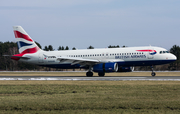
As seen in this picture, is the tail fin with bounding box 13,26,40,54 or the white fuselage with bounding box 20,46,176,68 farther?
the tail fin with bounding box 13,26,40,54

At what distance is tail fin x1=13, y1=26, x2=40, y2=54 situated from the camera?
46.9m

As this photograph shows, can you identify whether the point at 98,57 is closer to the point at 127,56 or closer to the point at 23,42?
the point at 127,56

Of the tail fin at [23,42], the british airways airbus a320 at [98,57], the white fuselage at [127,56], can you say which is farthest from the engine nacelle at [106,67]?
the tail fin at [23,42]

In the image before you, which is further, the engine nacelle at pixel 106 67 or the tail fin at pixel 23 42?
the tail fin at pixel 23 42

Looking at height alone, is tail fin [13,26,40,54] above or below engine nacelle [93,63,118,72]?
above

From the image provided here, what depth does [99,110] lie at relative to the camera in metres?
11.4

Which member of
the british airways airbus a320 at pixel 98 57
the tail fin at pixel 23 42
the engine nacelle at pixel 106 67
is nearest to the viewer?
the engine nacelle at pixel 106 67

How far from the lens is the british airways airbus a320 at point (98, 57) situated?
39.5 metres

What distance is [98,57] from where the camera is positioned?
139ft

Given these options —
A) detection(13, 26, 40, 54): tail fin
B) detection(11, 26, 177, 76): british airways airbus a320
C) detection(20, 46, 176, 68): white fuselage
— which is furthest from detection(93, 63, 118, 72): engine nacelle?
detection(13, 26, 40, 54): tail fin

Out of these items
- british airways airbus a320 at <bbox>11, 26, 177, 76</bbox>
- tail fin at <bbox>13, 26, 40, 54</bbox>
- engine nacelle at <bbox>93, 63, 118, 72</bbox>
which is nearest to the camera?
engine nacelle at <bbox>93, 63, 118, 72</bbox>

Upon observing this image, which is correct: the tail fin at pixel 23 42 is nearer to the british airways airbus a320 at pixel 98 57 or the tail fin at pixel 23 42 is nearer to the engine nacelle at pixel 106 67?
the british airways airbus a320 at pixel 98 57

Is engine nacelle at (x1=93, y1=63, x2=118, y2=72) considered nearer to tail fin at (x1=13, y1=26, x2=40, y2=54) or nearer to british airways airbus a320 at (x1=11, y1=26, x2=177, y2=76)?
british airways airbus a320 at (x1=11, y1=26, x2=177, y2=76)

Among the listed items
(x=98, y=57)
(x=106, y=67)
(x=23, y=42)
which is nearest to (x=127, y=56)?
(x=106, y=67)
